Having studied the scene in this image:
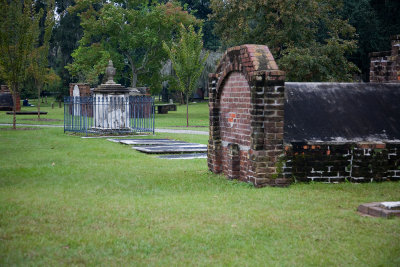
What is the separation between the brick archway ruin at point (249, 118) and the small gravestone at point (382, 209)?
84.4 inches

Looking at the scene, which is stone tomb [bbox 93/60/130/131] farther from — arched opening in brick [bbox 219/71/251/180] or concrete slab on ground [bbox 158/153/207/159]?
arched opening in brick [bbox 219/71/251/180]

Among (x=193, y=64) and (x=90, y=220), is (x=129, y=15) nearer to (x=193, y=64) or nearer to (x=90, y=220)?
(x=193, y=64)

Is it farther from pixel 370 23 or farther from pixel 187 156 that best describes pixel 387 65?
pixel 370 23

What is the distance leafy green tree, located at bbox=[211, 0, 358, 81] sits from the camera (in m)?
30.4

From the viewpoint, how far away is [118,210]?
708cm

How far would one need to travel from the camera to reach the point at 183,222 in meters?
6.46

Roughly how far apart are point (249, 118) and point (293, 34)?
2448cm

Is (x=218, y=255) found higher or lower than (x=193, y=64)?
lower

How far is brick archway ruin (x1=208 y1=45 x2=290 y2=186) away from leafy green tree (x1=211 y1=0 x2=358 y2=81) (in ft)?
65.8

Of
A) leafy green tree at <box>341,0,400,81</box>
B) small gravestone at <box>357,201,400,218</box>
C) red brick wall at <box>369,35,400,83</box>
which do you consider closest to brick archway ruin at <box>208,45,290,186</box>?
small gravestone at <box>357,201,400,218</box>

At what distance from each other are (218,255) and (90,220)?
205cm

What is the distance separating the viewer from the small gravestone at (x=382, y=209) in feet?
21.9

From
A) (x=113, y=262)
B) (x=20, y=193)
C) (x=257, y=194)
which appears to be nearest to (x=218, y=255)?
(x=113, y=262)

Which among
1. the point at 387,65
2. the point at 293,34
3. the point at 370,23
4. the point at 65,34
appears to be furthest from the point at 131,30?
the point at 387,65
